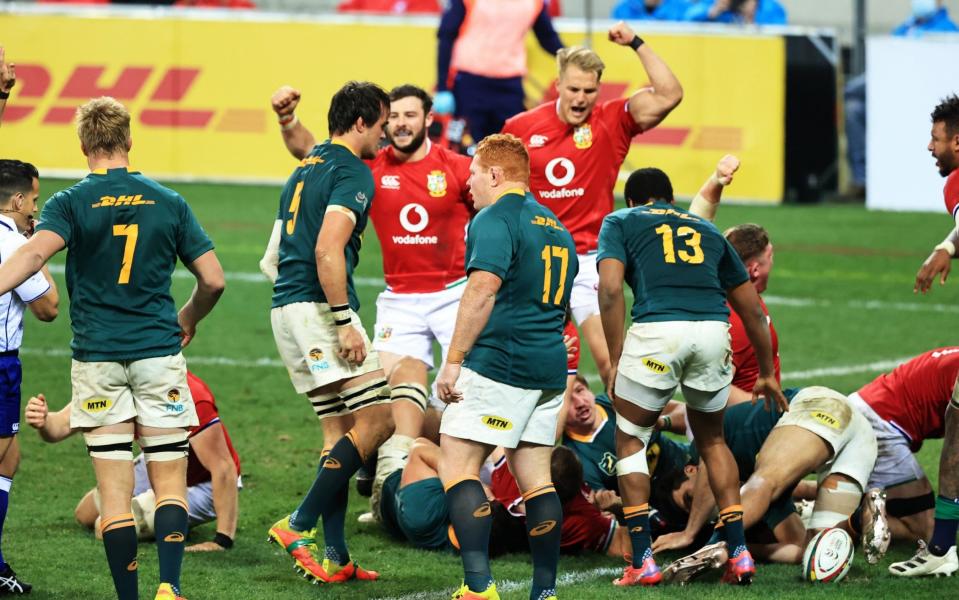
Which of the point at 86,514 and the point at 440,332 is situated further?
the point at 440,332

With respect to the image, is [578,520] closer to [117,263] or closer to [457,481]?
[457,481]

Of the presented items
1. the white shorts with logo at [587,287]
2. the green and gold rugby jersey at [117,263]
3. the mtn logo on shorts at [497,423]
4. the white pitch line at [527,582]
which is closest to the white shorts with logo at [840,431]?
the white pitch line at [527,582]

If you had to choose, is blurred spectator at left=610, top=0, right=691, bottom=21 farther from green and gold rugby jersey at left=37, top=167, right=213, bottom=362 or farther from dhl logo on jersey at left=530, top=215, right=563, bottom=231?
green and gold rugby jersey at left=37, top=167, right=213, bottom=362

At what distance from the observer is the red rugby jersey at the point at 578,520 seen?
25.8ft

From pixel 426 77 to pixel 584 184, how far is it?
10772 millimetres

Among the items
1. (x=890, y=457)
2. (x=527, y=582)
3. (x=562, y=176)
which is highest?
(x=562, y=176)

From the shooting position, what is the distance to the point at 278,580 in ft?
24.3

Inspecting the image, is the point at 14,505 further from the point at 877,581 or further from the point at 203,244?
the point at 877,581

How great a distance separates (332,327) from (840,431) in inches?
105

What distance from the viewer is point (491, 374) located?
6707mm

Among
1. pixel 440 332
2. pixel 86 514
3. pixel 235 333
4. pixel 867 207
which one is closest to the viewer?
pixel 86 514

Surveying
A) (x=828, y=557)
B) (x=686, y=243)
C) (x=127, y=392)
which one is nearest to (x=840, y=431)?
(x=828, y=557)

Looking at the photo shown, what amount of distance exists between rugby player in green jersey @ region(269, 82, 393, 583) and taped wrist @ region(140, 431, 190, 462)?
37.2 inches

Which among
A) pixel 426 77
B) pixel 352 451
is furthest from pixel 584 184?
pixel 426 77
